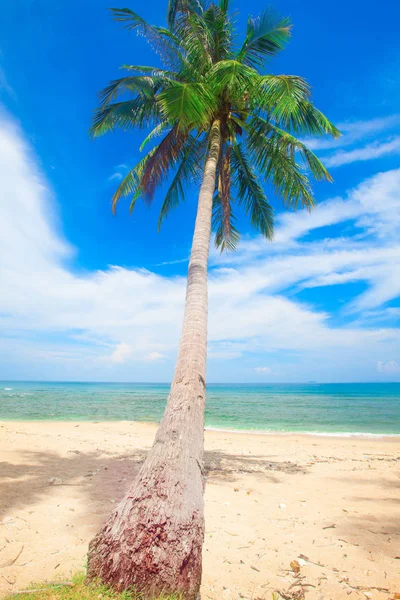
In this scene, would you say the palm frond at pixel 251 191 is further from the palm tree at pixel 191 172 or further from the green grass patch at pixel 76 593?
the green grass patch at pixel 76 593

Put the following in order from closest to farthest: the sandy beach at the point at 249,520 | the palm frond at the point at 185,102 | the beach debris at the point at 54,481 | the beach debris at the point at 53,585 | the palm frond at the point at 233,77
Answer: the beach debris at the point at 53,585 → the sandy beach at the point at 249,520 → the beach debris at the point at 54,481 → the palm frond at the point at 185,102 → the palm frond at the point at 233,77

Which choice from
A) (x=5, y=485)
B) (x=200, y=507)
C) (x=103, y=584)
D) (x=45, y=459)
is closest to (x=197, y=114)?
(x=200, y=507)

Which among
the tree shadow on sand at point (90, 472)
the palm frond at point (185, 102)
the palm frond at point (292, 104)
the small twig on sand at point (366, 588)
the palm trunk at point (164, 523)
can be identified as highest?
the palm frond at point (292, 104)

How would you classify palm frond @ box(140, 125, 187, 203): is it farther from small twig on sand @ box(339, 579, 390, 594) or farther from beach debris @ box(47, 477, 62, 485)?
small twig on sand @ box(339, 579, 390, 594)

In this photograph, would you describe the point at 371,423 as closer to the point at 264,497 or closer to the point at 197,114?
the point at 264,497

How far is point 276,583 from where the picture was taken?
287 cm

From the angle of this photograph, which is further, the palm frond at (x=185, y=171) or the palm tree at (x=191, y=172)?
the palm frond at (x=185, y=171)

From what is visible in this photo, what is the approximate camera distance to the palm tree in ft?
7.92

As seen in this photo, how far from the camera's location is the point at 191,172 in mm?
9547

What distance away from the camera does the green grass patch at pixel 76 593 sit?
2.23m

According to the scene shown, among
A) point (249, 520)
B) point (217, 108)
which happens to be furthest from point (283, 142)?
point (249, 520)

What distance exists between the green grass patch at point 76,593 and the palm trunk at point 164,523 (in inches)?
1.8

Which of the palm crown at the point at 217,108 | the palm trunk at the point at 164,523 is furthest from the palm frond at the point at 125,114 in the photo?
the palm trunk at the point at 164,523

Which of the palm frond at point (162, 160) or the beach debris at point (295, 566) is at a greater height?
the palm frond at point (162, 160)
